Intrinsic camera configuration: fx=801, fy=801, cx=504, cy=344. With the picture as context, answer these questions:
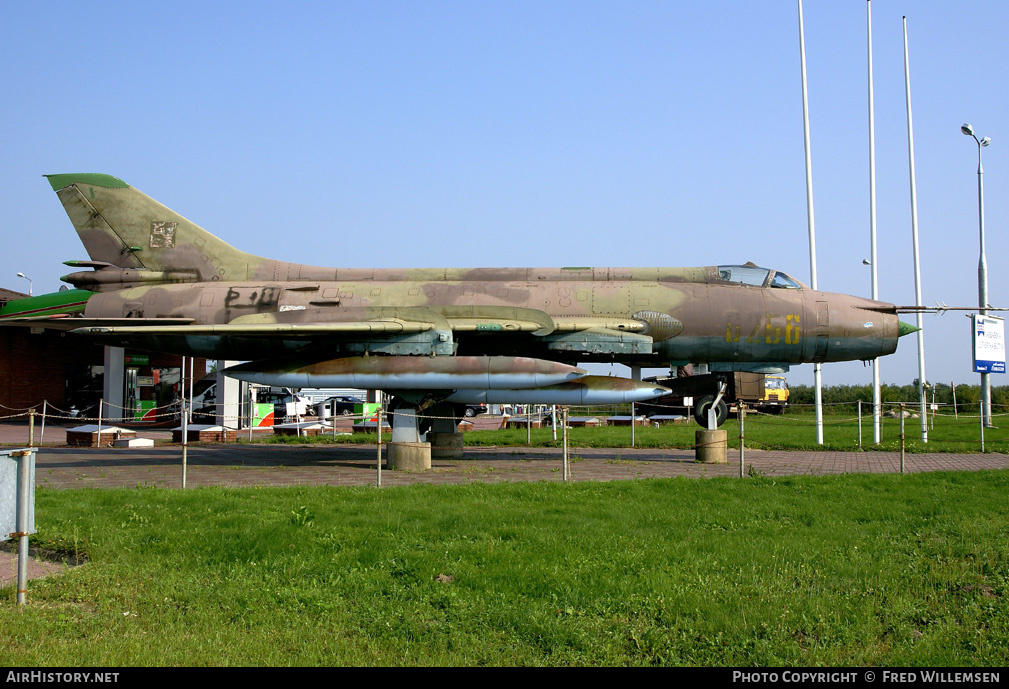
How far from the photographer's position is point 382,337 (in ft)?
52.0

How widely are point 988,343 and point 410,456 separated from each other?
1655 centimetres

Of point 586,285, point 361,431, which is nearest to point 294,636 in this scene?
point 586,285

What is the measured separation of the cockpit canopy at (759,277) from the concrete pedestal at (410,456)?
7319 mm

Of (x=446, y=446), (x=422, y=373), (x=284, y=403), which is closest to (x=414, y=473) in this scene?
(x=422, y=373)

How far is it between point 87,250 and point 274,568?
44.4 ft

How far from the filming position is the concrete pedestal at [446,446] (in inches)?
728

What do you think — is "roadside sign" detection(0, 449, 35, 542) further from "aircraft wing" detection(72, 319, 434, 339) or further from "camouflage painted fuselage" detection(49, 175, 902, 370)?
"camouflage painted fuselage" detection(49, 175, 902, 370)

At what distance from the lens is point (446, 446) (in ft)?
61.0

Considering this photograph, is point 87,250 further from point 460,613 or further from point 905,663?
point 905,663

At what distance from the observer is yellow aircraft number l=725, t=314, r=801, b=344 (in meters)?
16.5

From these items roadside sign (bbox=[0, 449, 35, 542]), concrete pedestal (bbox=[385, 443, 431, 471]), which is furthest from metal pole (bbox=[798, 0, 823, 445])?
roadside sign (bbox=[0, 449, 35, 542])

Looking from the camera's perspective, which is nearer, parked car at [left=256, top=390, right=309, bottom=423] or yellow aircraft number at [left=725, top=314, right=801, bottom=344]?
yellow aircraft number at [left=725, top=314, right=801, bottom=344]

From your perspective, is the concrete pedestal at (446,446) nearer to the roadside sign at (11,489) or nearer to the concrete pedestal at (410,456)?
the concrete pedestal at (410,456)

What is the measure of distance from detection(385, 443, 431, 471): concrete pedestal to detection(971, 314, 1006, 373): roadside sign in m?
15.3
